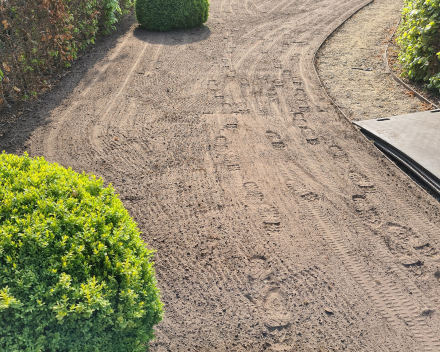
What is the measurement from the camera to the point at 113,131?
218 inches

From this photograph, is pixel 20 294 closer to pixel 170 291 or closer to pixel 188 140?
pixel 170 291

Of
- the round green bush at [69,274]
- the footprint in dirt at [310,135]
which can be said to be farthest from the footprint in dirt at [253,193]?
the round green bush at [69,274]

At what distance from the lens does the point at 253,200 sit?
429cm

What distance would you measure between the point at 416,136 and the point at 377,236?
2.12m

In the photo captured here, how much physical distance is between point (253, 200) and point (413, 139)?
257 cm

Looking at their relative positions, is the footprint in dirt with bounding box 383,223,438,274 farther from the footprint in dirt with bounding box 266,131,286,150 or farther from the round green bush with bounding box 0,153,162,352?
the round green bush with bounding box 0,153,162,352

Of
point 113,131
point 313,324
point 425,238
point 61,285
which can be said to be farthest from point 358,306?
point 113,131

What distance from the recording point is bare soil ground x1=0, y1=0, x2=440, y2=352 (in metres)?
3.09

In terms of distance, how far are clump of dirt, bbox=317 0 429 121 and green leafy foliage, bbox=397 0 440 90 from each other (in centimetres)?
40

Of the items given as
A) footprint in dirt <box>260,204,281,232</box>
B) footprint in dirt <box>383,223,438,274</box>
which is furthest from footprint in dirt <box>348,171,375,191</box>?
footprint in dirt <box>260,204,281,232</box>

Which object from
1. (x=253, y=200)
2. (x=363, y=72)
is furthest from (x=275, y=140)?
(x=363, y=72)

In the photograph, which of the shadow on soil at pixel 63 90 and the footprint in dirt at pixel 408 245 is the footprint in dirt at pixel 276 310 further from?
the shadow on soil at pixel 63 90

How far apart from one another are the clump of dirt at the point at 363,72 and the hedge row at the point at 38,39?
197 inches

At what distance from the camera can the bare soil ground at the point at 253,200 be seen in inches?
122
